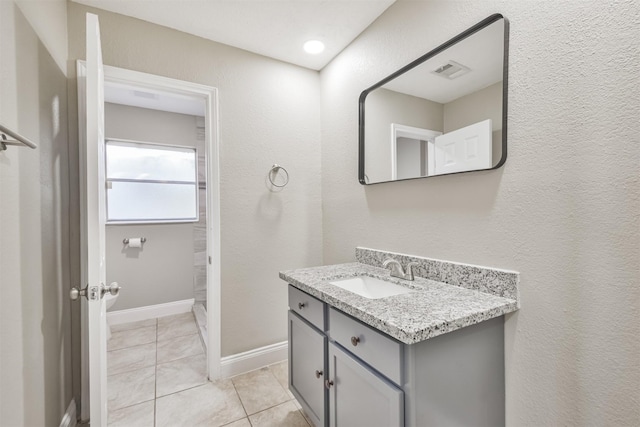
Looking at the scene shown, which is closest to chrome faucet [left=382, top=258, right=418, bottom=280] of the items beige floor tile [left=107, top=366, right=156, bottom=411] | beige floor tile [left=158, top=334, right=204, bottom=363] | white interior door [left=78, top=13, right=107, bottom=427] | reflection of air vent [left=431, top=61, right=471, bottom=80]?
reflection of air vent [left=431, top=61, right=471, bottom=80]

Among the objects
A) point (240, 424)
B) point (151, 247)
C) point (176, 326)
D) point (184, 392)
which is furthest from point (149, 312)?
point (240, 424)

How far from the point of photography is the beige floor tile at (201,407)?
Result: 166 cm

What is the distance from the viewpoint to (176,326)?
3.01 meters

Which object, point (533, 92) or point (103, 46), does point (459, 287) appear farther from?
point (103, 46)

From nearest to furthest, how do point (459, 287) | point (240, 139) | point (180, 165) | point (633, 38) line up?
point (633, 38) < point (459, 287) < point (240, 139) < point (180, 165)

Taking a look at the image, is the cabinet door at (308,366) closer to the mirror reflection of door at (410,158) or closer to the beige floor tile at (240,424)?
the beige floor tile at (240,424)

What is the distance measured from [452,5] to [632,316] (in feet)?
4.69

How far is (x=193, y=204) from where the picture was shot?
356cm

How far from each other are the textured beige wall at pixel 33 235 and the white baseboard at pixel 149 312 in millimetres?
1563

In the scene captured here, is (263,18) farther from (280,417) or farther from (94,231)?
(280,417)

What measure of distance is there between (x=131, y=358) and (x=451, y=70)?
3.05 meters

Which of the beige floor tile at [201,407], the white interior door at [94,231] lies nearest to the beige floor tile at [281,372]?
the beige floor tile at [201,407]

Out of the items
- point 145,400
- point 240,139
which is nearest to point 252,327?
point 145,400

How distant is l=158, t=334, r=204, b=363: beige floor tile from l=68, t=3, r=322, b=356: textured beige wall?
60 cm
